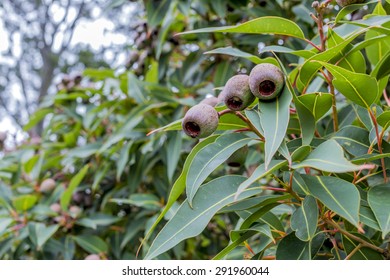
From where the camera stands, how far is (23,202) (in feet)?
4.92

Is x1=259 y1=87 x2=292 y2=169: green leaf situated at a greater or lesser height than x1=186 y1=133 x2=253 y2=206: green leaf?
greater

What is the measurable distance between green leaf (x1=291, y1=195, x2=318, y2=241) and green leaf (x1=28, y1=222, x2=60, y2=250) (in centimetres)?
83

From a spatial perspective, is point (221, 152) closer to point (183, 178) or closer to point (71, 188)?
point (183, 178)

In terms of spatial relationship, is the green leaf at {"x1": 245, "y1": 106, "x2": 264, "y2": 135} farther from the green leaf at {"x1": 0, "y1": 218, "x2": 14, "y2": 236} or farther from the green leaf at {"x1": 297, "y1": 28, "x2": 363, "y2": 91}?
the green leaf at {"x1": 0, "y1": 218, "x2": 14, "y2": 236}

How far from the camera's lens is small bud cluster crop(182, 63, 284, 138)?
2.26ft

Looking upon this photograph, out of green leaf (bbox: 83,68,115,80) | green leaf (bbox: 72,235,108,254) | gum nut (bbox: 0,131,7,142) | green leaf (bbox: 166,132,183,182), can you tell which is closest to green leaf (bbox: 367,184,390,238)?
green leaf (bbox: 166,132,183,182)

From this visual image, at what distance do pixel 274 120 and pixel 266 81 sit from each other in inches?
2.2

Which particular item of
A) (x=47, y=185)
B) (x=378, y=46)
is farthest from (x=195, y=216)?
(x=47, y=185)

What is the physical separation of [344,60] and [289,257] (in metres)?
0.31

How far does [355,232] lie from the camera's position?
0.80 meters

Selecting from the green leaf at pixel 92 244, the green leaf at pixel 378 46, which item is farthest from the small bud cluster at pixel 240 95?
the green leaf at pixel 92 244

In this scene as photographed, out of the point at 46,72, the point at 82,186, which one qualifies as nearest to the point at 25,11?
the point at 46,72

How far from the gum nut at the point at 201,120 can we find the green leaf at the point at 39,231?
81cm
